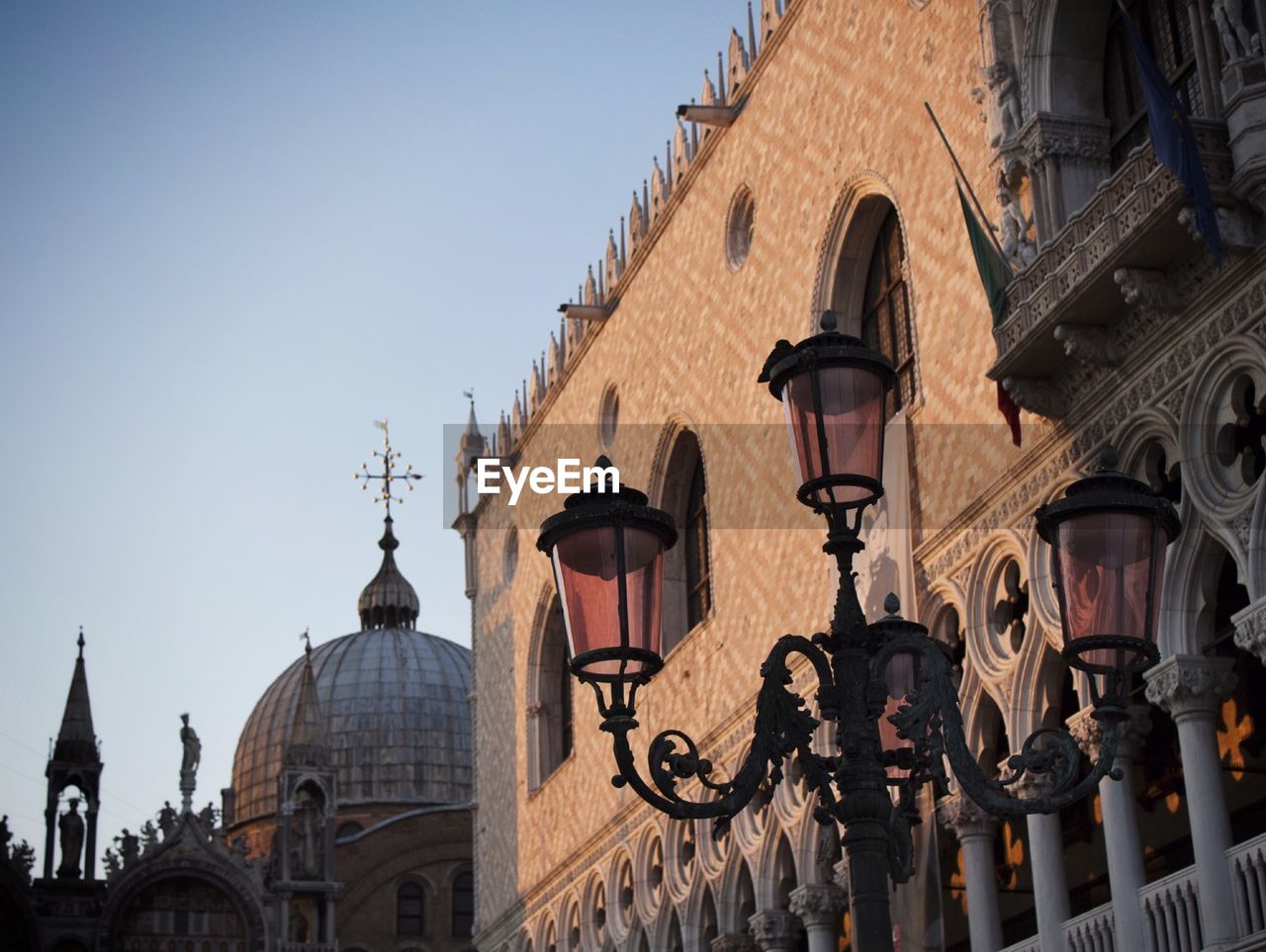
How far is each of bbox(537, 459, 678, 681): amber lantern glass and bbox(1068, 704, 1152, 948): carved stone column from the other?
4.78 m

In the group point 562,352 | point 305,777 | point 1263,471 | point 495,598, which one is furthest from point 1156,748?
point 305,777

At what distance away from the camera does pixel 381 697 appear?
4122 centimetres

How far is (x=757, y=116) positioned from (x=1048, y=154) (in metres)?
5.32

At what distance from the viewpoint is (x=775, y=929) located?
14414 millimetres

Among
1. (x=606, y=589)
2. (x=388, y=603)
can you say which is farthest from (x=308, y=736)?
(x=606, y=589)

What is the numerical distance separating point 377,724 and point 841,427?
36041mm

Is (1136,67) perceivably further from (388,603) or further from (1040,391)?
(388,603)

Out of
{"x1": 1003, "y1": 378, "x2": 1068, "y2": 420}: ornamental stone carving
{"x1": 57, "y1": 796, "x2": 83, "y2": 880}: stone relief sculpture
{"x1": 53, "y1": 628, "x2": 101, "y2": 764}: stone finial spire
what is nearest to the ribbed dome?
{"x1": 53, "y1": 628, "x2": 101, "y2": 764}: stone finial spire

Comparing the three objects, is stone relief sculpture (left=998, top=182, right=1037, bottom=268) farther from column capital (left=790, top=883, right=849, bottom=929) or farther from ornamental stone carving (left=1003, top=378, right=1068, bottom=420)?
column capital (left=790, top=883, right=849, bottom=929)

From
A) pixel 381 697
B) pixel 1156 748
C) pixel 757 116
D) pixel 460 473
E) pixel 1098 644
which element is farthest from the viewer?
pixel 381 697

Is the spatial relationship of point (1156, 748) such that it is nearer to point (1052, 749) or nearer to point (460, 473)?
point (1052, 749)

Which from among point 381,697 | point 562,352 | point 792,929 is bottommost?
point 792,929

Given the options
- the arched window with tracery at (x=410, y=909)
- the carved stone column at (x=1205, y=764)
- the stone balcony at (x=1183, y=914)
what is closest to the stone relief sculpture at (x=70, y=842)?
the arched window with tracery at (x=410, y=909)

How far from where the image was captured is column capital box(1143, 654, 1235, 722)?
9.38 meters
